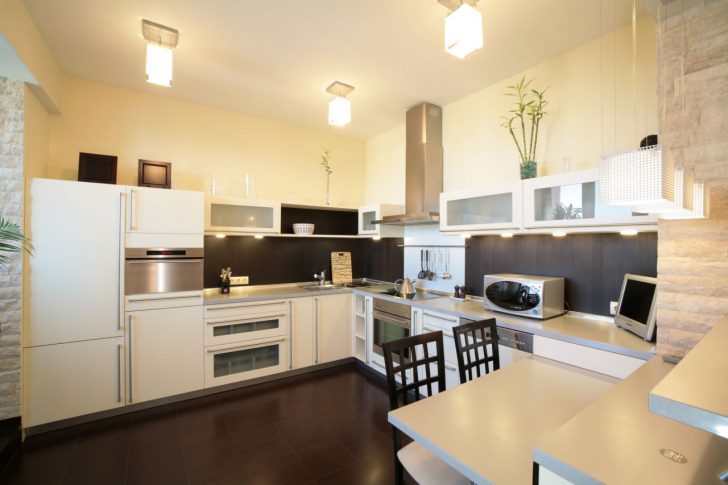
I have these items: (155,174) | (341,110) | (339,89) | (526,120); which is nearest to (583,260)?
(526,120)

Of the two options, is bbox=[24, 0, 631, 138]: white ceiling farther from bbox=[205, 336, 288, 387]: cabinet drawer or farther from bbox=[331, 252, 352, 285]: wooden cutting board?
bbox=[205, 336, 288, 387]: cabinet drawer

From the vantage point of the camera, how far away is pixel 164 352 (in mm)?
2830

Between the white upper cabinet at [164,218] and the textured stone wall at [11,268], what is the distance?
64 centimetres

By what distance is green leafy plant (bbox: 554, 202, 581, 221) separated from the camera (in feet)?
7.02

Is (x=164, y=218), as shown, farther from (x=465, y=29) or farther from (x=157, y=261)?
(x=465, y=29)

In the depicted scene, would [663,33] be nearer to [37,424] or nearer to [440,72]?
[440,72]

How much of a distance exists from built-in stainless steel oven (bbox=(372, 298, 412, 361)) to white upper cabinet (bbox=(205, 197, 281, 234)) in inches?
54.9

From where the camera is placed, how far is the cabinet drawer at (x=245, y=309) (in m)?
3.06

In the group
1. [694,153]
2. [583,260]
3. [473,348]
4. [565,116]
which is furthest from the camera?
[565,116]

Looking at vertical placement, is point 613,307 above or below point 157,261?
below

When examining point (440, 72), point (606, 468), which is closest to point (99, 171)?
point (440, 72)

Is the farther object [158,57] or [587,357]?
[158,57]

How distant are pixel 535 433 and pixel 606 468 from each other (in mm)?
385

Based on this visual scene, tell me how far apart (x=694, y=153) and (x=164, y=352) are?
372 centimetres
